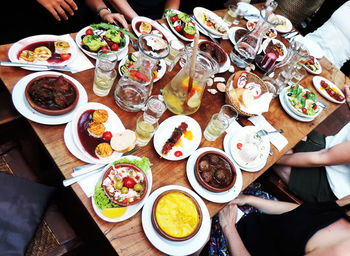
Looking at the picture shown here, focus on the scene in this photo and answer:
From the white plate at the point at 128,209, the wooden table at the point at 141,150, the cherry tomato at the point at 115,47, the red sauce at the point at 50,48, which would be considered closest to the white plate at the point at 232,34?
the wooden table at the point at 141,150

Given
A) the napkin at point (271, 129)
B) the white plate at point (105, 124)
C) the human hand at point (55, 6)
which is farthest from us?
the human hand at point (55, 6)

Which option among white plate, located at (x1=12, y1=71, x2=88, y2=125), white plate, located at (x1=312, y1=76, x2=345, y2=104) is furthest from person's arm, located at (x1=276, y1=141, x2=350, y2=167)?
white plate, located at (x1=12, y1=71, x2=88, y2=125)

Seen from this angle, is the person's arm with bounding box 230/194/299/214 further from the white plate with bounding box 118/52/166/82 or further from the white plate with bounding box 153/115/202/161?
the white plate with bounding box 118/52/166/82

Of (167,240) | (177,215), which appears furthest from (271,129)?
(167,240)

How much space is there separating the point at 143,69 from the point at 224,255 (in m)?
1.42

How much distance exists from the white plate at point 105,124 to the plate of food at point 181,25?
43.4 inches

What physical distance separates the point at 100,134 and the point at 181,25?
140cm

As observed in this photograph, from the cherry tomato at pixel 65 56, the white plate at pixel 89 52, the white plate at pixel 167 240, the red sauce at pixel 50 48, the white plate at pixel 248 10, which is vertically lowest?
the white plate at pixel 167 240

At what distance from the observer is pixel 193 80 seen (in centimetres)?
160

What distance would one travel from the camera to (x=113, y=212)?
47.3 inches

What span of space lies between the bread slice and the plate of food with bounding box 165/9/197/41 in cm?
118

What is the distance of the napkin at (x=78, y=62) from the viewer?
5.47 ft

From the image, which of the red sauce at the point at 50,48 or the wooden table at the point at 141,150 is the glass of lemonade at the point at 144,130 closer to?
the wooden table at the point at 141,150

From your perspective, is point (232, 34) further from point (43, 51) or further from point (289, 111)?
point (43, 51)
